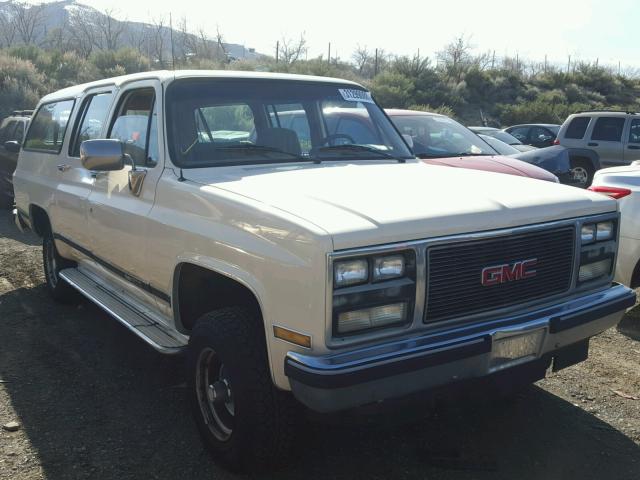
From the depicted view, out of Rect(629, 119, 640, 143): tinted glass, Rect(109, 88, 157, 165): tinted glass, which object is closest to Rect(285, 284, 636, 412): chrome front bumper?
Rect(109, 88, 157, 165): tinted glass

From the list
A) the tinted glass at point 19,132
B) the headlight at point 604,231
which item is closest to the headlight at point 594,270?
A: the headlight at point 604,231

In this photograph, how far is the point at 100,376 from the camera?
14.1ft

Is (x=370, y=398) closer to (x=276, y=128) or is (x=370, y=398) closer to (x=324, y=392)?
(x=324, y=392)

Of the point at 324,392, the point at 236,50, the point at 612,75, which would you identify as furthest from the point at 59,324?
the point at 236,50

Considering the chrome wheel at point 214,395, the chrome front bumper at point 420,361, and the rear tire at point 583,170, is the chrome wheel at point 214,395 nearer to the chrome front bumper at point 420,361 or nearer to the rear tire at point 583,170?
the chrome front bumper at point 420,361

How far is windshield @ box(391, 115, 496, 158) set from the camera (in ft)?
25.2

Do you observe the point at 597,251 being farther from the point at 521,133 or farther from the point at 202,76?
the point at 521,133

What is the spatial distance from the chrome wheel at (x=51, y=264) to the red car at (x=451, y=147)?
3849 mm

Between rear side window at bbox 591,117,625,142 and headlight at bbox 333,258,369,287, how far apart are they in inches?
495

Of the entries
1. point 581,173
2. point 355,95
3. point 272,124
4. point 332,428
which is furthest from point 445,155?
point 581,173

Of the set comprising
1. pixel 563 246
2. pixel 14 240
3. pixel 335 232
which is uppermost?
pixel 335 232

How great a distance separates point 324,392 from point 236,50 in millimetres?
98182

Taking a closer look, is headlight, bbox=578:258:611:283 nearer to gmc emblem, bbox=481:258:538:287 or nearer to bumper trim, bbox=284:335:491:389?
gmc emblem, bbox=481:258:538:287

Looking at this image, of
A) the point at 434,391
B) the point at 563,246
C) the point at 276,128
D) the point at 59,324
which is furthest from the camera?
the point at 59,324
